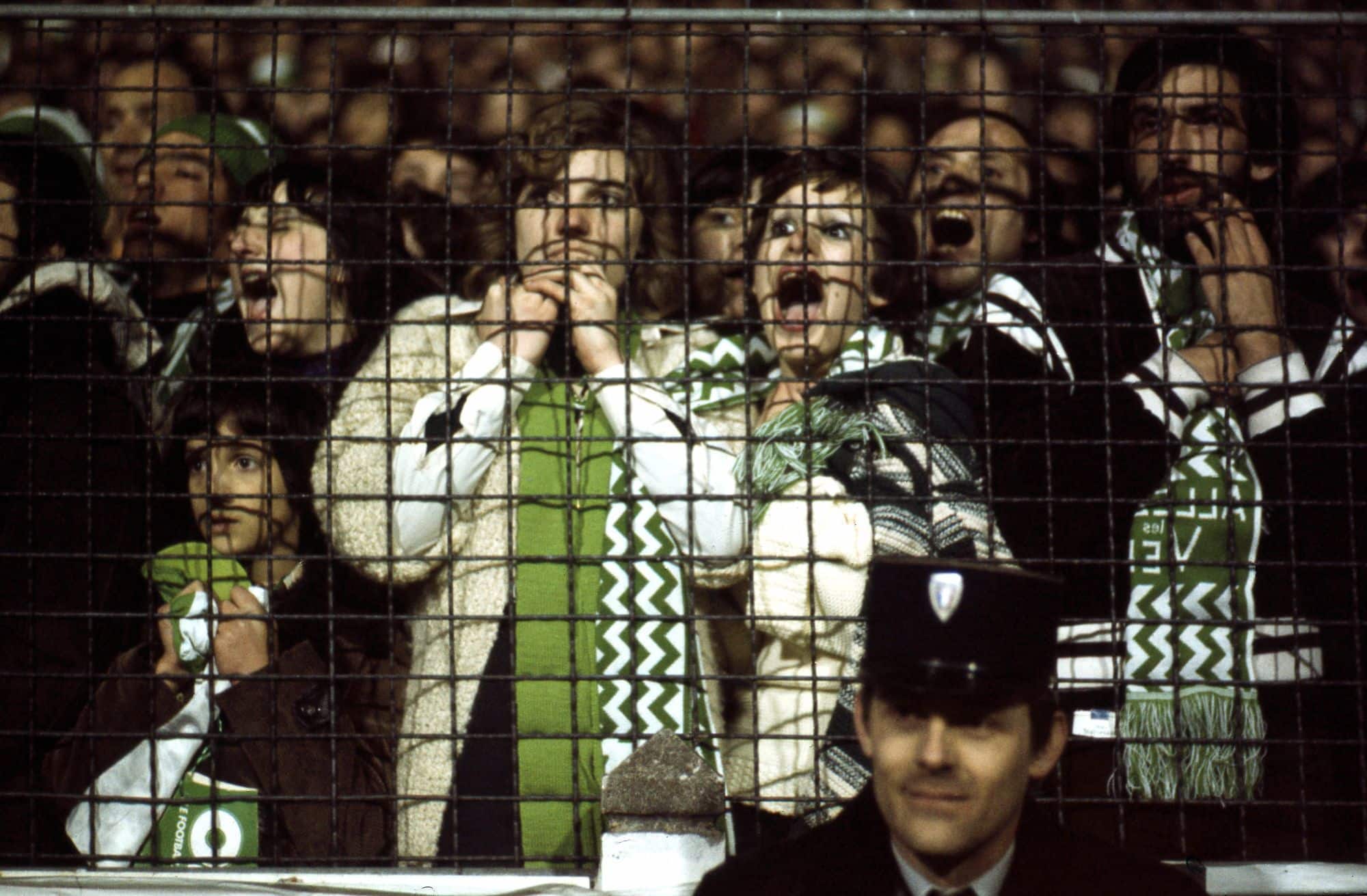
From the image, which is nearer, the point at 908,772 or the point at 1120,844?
the point at 908,772

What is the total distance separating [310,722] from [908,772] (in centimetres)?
116

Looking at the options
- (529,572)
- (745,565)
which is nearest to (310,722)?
(529,572)

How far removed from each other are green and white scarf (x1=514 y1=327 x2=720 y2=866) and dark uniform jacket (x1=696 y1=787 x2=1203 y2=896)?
1.58 feet

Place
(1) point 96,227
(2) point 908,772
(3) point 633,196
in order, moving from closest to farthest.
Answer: (2) point 908,772 → (3) point 633,196 → (1) point 96,227

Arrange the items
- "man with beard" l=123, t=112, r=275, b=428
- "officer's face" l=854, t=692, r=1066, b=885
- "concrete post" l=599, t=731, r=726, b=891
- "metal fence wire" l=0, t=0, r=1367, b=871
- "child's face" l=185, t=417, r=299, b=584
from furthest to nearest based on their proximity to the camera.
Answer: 1. "man with beard" l=123, t=112, r=275, b=428
2. "child's face" l=185, t=417, r=299, b=584
3. "metal fence wire" l=0, t=0, r=1367, b=871
4. "concrete post" l=599, t=731, r=726, b=891
5. "officer's face" l=854, t=692, r=1066, b=885

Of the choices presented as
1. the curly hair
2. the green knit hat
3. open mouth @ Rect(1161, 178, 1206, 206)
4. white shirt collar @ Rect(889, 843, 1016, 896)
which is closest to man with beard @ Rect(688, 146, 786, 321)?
the curly hair

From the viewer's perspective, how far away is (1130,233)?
2744 mm

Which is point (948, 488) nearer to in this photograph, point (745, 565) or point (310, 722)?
point (745, 565)

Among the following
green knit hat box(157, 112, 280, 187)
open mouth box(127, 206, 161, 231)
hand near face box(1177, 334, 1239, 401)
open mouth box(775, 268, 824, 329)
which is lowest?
hand near face box(1177, 334, 1239, 401)

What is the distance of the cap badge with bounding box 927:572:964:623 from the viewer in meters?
1.77

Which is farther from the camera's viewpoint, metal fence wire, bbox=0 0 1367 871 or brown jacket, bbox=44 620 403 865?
brown jacket, bbox=44 620 403 865

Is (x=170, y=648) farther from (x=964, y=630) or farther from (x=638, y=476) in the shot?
(x=964, y=630)

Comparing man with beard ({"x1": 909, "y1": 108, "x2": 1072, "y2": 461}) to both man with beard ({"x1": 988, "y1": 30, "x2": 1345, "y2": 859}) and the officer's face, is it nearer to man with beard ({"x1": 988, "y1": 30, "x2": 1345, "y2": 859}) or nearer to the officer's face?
man with beard ({"x1": 988, "y1": 30, "x2": 1345, "y2": 859})

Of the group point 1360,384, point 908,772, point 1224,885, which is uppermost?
point 1360,384
